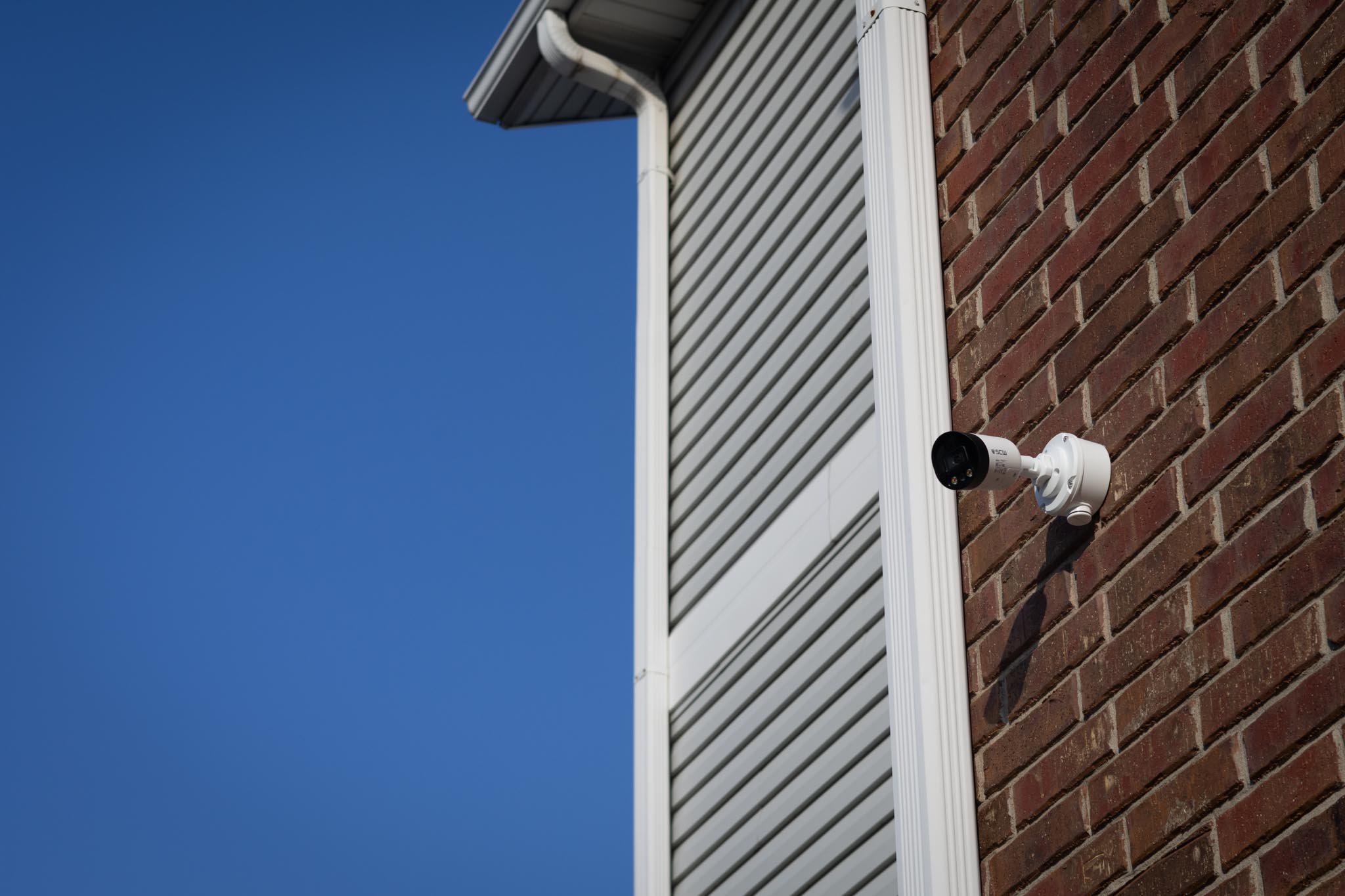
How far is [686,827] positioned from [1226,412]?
2.81 metres

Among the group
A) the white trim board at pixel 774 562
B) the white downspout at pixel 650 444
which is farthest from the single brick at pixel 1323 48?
the white downspout at pixel 650 444

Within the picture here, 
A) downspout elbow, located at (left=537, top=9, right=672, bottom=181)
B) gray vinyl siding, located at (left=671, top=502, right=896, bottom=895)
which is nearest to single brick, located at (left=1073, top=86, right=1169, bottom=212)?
gray vinyl siding, located at (left=671, top=502, right=896, bottom=895)

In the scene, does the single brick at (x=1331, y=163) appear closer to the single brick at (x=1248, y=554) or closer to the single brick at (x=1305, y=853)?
the single brick at (x=1248, y=554)

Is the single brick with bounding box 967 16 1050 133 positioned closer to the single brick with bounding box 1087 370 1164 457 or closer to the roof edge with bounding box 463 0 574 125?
the single brick with bounding box 1087 370 1164 457

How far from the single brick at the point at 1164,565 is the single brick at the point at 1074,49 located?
3.33ft

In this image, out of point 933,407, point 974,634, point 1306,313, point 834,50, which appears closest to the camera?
point 1306,313

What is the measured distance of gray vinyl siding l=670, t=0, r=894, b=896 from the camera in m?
4.63

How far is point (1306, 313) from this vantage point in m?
2.83

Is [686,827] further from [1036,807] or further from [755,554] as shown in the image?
[1036,807]

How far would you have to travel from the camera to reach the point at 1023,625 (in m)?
3.43

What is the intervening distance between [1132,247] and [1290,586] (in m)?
0.80

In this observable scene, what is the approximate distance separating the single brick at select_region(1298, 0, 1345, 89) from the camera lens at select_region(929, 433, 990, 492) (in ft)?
2.70

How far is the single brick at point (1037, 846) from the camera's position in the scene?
314cm

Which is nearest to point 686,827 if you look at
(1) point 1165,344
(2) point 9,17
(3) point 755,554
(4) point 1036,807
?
(3) point 755,554
